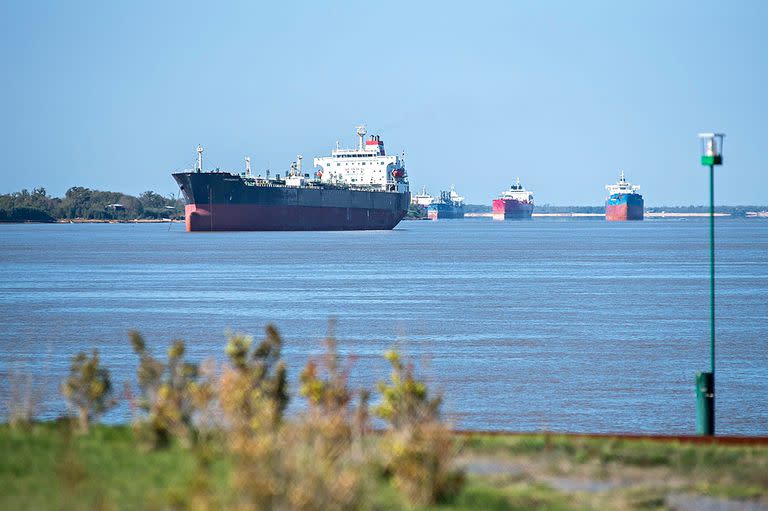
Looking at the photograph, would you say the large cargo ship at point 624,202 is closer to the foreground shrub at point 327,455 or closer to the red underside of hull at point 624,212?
the red underside of hull at point 624,212

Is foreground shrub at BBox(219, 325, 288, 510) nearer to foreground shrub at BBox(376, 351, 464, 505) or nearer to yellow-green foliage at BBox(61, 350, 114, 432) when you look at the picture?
foreground shrub at BBox(376, 351, 464, 505)

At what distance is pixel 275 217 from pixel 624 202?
360ft

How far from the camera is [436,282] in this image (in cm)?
3906

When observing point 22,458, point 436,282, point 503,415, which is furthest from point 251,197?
point 22,458

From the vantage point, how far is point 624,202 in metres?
190

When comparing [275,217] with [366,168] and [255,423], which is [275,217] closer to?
[366,168]

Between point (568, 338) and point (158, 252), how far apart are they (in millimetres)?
45802

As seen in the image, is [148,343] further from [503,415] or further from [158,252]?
[158,252]

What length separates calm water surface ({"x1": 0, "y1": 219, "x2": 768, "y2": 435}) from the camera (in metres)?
15.4

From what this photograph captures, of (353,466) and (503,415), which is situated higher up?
(353,466)

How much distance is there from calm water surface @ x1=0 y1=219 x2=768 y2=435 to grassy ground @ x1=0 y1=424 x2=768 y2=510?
15.4 ft

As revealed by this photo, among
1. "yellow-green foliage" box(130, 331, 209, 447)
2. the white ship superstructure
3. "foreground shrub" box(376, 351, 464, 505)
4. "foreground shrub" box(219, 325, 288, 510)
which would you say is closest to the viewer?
"foreground shrub" box(219, 325, 288, 510)

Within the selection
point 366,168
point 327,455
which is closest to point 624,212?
point 366,168

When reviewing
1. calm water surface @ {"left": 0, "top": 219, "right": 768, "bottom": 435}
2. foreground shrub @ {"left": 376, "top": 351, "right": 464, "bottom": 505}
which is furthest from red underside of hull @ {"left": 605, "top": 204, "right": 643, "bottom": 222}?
foreground shrub @ {"left": 376, "top": 351, "right": 464, "bottom": 505}
